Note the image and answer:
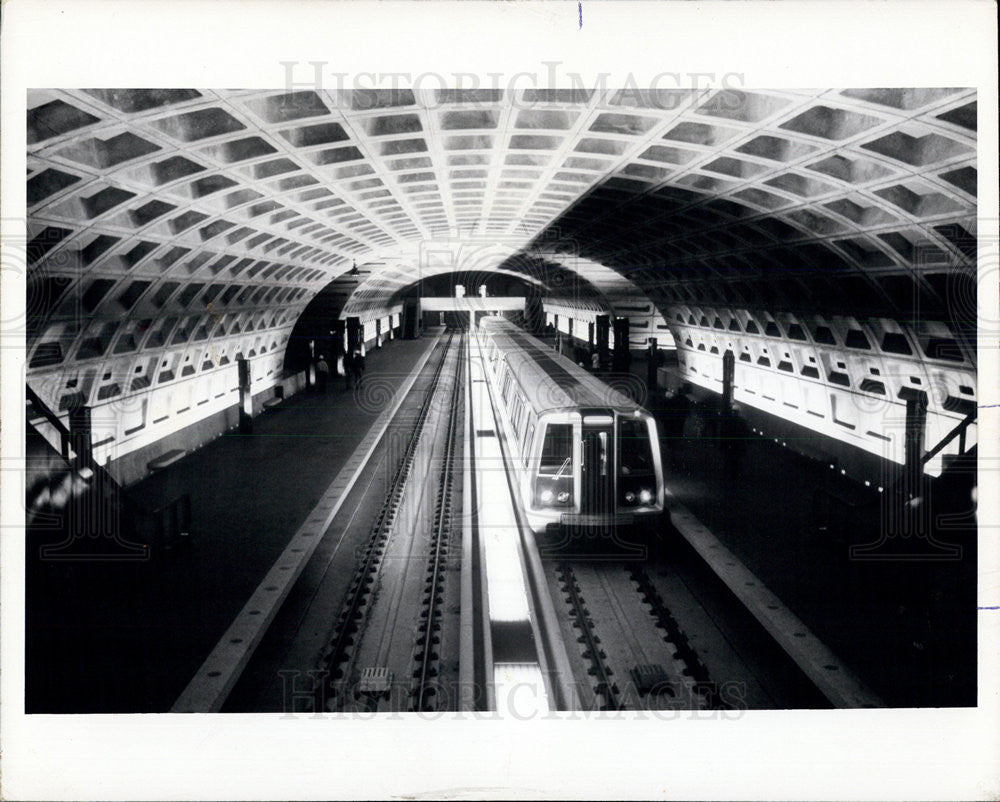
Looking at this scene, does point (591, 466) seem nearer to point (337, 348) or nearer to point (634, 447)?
point (634, 447)

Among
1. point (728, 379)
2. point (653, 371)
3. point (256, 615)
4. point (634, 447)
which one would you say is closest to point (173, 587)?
point (256, 615)

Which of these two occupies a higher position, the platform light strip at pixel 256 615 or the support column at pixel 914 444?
the support column at pixel 914 444

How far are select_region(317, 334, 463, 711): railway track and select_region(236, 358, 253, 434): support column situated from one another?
215 centimetres

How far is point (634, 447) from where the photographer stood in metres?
6.34

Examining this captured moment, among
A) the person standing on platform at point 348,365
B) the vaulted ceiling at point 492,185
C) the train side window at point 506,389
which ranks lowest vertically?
the train side window at point 506,389

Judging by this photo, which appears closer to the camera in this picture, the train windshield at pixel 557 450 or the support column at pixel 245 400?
the train windshield at pixel 557 450

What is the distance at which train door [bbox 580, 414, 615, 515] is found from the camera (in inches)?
239

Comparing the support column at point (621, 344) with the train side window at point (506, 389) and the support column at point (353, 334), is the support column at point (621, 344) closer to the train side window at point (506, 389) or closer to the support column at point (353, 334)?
the train side window at point (506, 389)

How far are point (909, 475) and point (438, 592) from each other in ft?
13.3

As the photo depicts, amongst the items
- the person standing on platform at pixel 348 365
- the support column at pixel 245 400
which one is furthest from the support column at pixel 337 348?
the support column at pixel 245 400

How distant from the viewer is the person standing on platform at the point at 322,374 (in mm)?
14309

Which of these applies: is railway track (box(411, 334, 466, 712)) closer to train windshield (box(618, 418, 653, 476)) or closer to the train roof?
the train roof

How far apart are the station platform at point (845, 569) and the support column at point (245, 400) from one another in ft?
18.1

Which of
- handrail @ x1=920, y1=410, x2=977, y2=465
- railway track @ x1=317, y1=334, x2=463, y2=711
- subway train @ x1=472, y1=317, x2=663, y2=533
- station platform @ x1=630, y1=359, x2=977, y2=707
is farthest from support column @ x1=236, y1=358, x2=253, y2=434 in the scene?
handrail @ x1=920, y1=410, x2=977, y2=465
